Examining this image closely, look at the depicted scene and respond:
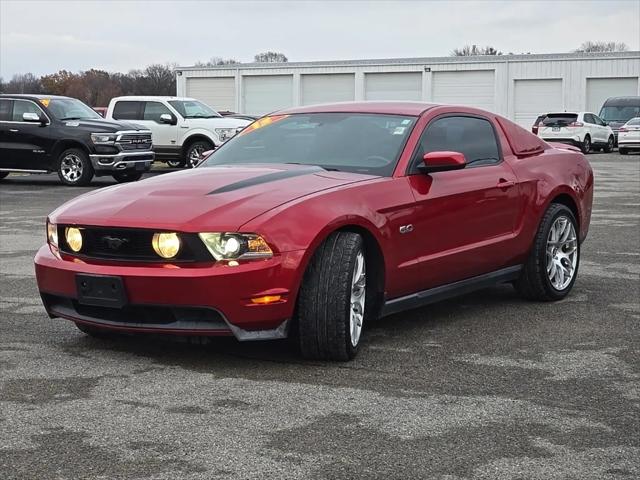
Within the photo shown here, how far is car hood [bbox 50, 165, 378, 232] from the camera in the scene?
5.18 meters

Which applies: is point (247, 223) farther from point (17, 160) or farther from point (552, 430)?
point (17, 160)

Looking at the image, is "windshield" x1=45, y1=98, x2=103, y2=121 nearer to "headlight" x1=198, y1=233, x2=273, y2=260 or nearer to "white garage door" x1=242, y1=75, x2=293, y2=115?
"headlight" x1=198, y1=233, x2=273, y2=260

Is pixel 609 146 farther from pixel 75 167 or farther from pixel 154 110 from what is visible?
pixel 75 167

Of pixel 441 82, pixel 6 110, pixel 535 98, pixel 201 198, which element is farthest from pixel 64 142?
pixel 441 82

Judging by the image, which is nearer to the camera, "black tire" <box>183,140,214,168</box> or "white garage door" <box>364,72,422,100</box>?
"black tire" <box>183,140,214,168</box>

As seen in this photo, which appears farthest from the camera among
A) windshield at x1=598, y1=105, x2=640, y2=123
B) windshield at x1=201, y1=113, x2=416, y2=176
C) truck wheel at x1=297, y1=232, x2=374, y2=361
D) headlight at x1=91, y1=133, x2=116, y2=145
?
windshield at x1=598, y1=105, x2=640, y2=123

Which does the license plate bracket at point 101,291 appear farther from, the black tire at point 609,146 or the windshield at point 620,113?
the windshield at point 620,113

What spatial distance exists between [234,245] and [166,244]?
351mm

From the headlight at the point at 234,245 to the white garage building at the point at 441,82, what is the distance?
4969 cm

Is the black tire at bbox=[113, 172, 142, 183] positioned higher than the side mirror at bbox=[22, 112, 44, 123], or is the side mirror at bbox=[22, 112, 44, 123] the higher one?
the side mirror at bbox=[22, 112, 44, 123]

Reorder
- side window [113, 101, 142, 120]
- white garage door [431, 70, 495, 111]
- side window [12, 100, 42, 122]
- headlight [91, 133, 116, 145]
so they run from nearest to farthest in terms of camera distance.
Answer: headlight [91, 133, 116, 145], side window [12, 100, 42, 122], side window [113, 101, 142, 120], white garage door [431, 70, 495, 111]

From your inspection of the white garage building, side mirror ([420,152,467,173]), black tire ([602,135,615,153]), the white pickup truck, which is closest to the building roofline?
the white garage building

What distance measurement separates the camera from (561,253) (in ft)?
24.8

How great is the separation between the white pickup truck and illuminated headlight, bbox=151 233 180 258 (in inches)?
746
